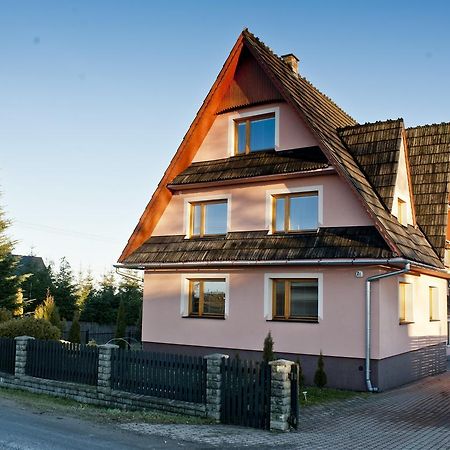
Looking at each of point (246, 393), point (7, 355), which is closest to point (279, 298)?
point (246, 393)

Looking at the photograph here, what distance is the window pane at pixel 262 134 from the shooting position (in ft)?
53.7

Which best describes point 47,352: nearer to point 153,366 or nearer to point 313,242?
point 153,366

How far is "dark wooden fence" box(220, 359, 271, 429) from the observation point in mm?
9703

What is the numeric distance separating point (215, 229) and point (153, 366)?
6.18 metres

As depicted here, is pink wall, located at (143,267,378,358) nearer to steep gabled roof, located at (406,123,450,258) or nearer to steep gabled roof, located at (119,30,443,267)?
steep gabled roof, located at (119,30,443,267)

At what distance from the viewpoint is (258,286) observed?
15.4m

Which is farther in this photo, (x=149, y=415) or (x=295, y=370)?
(x=149, y=415)

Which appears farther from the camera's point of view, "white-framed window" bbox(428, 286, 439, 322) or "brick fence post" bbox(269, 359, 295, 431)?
"white-framed window" bbox(428, 286, 439, 322)

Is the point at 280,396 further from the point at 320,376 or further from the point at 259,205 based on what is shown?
the point at 259,205

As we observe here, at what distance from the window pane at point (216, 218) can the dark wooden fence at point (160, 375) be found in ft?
18.6

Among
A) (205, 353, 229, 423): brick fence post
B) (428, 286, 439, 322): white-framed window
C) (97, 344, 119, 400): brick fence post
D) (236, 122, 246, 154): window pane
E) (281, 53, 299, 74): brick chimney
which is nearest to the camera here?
(205, 353, 229, 423): brick fence post

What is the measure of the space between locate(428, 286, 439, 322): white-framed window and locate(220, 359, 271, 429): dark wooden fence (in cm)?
1069

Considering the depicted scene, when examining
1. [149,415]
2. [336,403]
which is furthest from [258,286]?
[149,415]

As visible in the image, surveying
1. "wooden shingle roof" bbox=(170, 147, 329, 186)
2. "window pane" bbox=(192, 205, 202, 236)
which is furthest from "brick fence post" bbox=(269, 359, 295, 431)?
"window pane" bbox=(192, 205, 202, 236)
